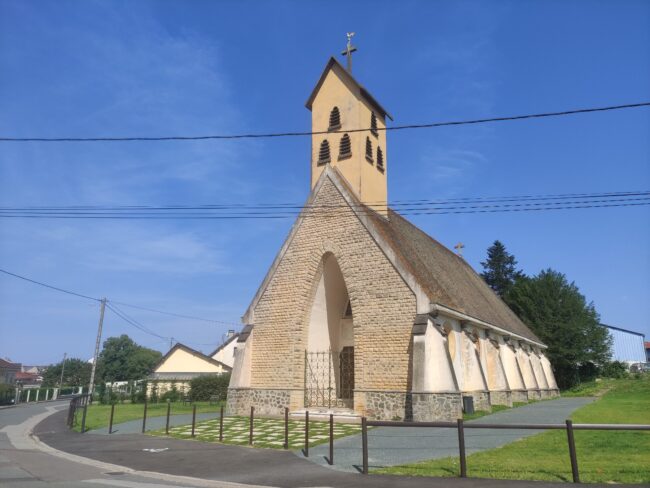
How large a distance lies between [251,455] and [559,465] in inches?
256

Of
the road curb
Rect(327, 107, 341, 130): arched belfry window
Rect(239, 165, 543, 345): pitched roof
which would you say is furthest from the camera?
Rect(327, 107, 341, 130): arched belfry window

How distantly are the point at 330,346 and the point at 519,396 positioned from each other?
1238 cm

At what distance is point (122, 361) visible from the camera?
103750 millimetres

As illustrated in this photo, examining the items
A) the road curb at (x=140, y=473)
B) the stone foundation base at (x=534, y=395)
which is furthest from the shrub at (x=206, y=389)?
the road curb at (x=140, y=473)

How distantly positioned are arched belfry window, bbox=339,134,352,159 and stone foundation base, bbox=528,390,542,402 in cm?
1823

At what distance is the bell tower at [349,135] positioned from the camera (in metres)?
23.0

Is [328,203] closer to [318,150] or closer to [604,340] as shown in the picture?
[318,150]

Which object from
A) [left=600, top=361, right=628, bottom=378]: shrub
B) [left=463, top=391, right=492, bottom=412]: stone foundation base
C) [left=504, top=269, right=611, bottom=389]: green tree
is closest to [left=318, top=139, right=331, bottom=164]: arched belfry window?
[left=463, top=391, right=492, bottom=412]: stone foundation base

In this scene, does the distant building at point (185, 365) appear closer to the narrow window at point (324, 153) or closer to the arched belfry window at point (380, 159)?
the narrow window at point (324, 153)

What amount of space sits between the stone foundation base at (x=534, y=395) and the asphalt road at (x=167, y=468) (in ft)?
74.8

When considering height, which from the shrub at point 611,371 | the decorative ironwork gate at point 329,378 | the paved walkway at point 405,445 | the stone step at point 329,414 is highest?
the shrub at point 611,371

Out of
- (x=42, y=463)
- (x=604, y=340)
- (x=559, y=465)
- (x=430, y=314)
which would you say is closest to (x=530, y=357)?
(x=604, y=340)

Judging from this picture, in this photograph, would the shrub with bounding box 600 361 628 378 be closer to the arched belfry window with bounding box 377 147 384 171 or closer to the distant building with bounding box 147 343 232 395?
the arched belfry window with bounding box 377 147 384 171

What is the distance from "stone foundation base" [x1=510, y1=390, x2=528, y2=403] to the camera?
2752 centimetres
